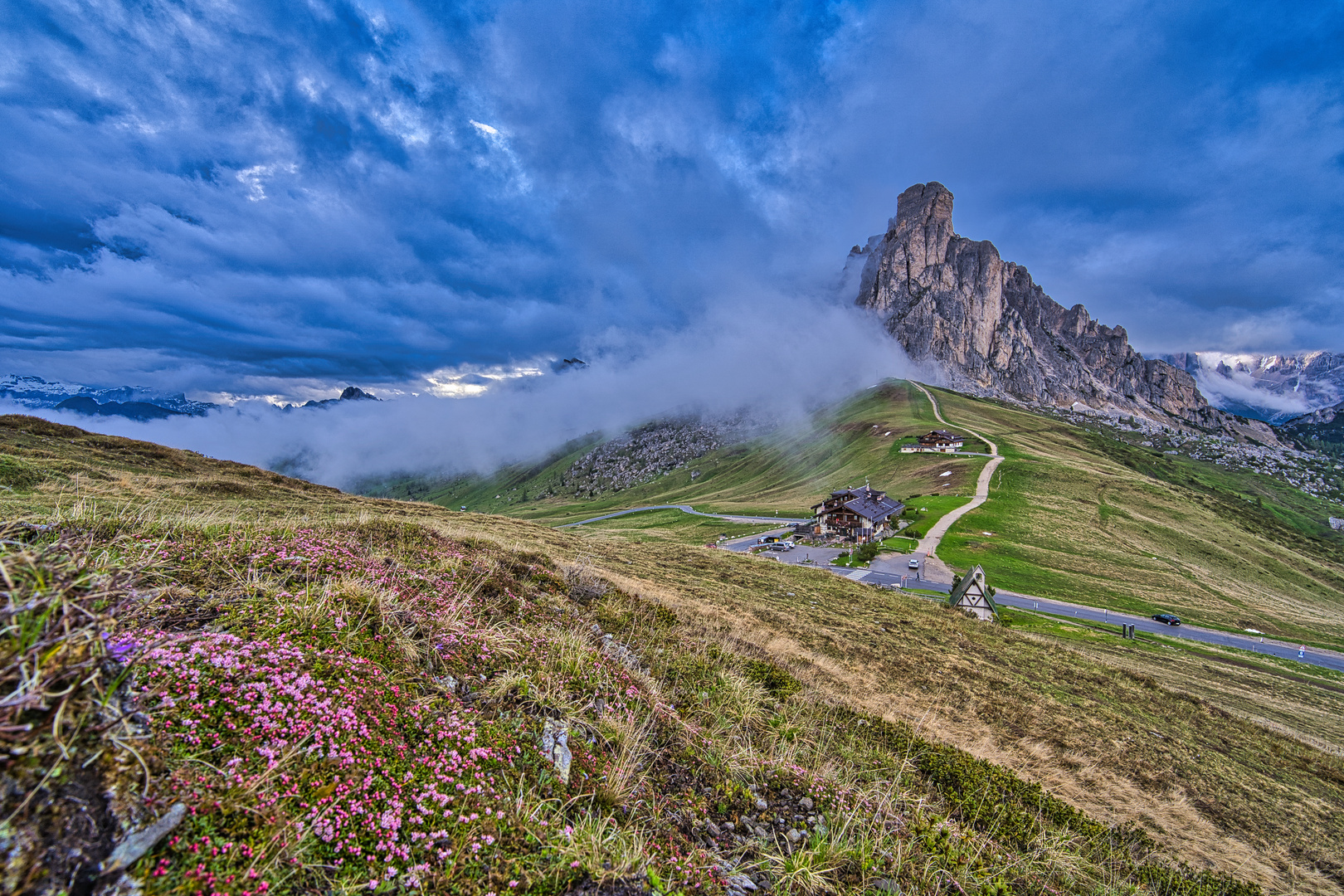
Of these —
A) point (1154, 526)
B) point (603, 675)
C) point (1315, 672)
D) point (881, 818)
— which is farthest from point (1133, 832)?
point (1154, 526)

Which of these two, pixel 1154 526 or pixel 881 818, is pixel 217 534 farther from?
pixel 1154 526

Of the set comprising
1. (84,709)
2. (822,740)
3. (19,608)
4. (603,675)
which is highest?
(19,608)

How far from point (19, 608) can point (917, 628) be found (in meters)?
27.5

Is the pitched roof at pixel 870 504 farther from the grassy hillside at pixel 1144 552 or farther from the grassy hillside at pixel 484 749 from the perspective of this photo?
the grassy hillside at pixel 484 749

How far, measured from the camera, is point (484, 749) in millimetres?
4660

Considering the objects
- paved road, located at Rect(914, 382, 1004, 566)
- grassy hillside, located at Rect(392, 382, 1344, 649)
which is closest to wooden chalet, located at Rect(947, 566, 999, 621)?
grassy hillside, located at Rect(392, 382, 1344, 649)

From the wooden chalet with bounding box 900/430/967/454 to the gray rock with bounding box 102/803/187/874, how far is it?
133374 millimetres

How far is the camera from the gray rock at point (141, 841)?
241cm

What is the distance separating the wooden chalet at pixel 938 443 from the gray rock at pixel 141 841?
133374 millimetres

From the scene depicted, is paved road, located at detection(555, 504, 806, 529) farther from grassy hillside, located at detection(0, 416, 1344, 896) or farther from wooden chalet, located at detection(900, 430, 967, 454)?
grassy hillside, located at detection(0, 416, 1344, 896)

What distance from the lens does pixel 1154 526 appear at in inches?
2960

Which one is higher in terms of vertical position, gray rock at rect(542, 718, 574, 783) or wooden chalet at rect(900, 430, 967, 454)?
wooden chalet at rect(900, 430, 967, 454)

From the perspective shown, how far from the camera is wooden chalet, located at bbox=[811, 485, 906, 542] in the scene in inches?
3039

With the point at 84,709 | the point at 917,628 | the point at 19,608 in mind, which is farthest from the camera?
the point at 917,628
